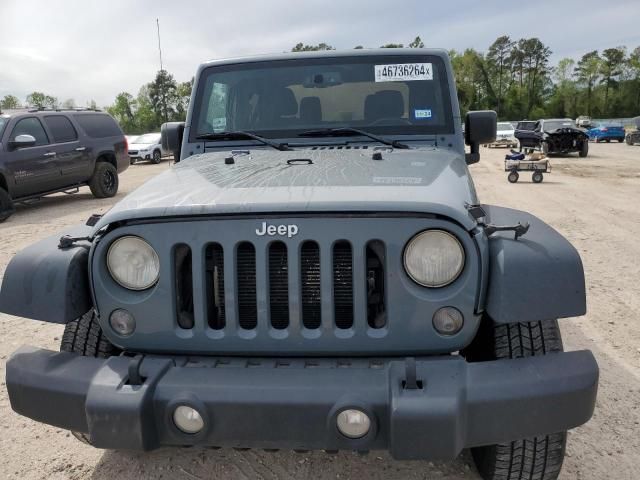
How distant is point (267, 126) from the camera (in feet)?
11.6

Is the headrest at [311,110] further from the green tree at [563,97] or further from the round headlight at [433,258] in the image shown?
the green tree at [563,97]

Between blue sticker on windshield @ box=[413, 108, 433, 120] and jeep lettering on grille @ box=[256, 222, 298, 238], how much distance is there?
1.73 meters

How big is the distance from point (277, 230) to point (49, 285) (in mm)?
930

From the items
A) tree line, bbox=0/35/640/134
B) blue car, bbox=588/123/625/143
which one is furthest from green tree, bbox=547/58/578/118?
blue car, bbox=588/123/625/143

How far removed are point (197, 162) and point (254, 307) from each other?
51.6 inches

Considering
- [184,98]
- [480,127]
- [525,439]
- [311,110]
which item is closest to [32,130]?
[311,110]

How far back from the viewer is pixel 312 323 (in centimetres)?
214

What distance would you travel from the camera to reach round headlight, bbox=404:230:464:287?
79.8 inches

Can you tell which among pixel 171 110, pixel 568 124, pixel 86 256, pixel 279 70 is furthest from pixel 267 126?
pixel 171 110

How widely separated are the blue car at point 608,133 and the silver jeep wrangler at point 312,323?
35.6 meters

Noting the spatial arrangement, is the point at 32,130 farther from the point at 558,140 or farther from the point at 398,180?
the point at 558,140

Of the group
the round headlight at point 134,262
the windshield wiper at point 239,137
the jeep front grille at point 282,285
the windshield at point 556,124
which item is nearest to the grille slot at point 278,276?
the jeep front grille at point 282,285

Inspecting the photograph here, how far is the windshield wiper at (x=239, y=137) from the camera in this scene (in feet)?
11.1

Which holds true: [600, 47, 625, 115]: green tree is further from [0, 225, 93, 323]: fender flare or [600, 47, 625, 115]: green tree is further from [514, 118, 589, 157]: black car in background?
[0, 225, 93, 323]: fender flare
